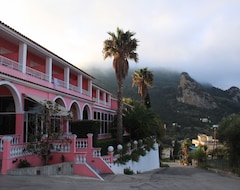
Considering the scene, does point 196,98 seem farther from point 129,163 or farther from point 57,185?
point 57,185

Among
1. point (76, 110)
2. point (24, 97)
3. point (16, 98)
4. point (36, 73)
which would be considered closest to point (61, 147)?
point (16, 98)

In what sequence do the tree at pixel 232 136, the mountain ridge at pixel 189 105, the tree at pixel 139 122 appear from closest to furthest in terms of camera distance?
→ the tree at pixel 232 136 → the tree at pixel 139 122 → the mountain ridge at pixel 189 105

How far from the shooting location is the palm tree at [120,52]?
99.4 ft

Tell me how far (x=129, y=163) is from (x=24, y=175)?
427 inches

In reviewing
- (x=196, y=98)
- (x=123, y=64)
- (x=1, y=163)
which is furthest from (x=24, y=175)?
(x=196, y=98)

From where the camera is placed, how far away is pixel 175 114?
315 feet

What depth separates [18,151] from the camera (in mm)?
15102

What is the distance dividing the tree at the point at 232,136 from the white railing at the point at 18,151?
1621 centimetres

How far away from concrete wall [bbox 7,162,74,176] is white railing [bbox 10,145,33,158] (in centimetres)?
94

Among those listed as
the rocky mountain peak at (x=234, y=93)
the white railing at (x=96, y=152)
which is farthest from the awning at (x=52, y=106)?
the rocky mountain peak at (x=234, y=93)

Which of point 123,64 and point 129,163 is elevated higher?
point 123,64

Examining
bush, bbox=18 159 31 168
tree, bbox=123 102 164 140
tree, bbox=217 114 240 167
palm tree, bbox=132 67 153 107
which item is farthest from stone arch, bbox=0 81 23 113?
palm tree, bbox=132 67 153 107

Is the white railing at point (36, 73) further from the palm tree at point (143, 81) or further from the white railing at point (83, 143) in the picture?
the palm tree at point (143, 81)

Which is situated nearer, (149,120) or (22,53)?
(22,53)
